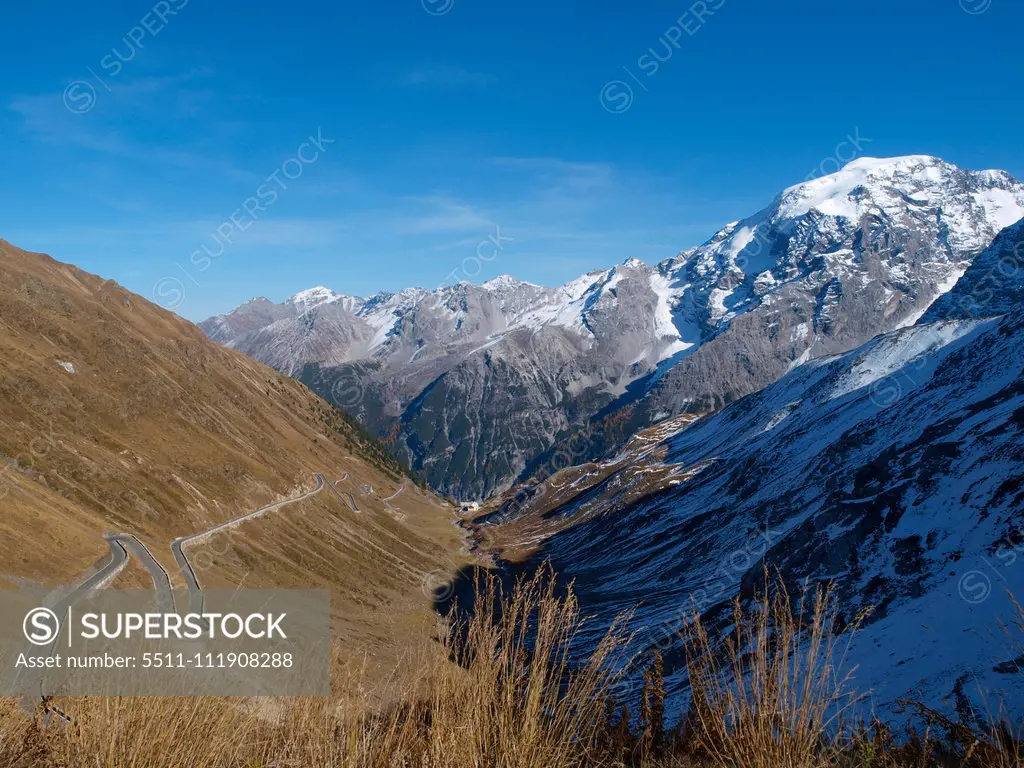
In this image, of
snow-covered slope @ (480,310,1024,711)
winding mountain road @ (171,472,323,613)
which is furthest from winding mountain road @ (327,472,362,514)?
snow-covered slope @ (480,310,1024,711)

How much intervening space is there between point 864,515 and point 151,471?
287 ft

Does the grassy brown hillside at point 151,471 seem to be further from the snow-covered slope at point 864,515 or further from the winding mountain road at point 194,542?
the snow-covered slope at point 864,515

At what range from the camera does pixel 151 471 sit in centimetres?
8600

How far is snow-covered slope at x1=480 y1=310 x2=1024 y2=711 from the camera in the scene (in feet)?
142

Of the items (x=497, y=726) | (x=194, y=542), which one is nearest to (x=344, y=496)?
(x=194, y=542)

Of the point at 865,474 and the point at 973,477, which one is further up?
the point at 865,474

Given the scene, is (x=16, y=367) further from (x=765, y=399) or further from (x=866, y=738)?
(x=765, y=399)

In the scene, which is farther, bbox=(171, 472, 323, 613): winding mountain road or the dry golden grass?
bbox=(171, 472, 323, 613): winding mountain road

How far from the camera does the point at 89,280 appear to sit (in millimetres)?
158000

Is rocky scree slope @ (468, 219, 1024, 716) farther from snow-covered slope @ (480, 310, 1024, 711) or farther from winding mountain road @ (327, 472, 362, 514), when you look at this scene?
winding mountain road @ (327, 472, 362, 514)

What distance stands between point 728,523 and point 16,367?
110m

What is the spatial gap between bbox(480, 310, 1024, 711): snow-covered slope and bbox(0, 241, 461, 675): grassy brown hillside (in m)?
32.7

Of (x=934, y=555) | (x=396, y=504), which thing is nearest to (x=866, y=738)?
(x=934, y=555)

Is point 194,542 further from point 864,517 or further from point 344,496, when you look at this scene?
point 864,517
